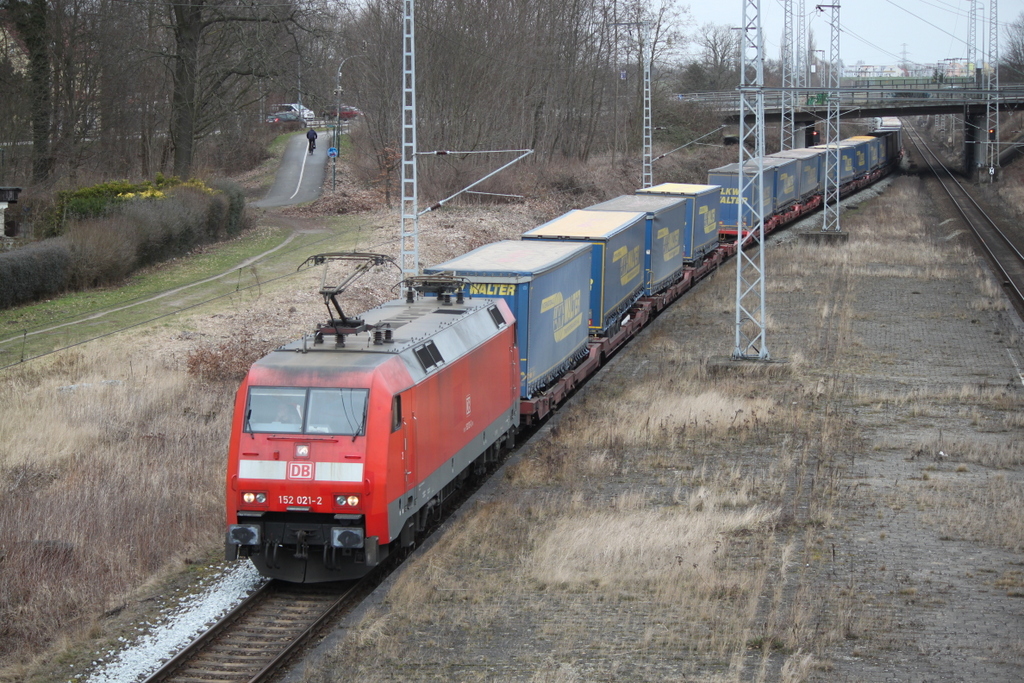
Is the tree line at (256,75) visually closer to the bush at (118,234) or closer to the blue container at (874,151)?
the bush at (118,234)

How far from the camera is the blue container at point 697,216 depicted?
106 ft

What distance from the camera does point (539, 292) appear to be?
57.5 feet

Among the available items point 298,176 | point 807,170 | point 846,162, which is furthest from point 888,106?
point 298,176

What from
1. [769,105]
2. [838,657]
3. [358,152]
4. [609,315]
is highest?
[769,105]

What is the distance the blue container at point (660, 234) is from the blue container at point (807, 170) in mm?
16750

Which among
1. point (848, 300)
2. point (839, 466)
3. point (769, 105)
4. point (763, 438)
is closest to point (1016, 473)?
point (839, 466)

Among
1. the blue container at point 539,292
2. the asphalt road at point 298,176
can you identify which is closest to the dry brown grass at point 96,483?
the blue container at point 539,292

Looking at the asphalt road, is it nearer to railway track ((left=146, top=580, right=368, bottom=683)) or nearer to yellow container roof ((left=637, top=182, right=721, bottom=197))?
yellow container roof ((left=637, top=182, right=721, bottom=197))

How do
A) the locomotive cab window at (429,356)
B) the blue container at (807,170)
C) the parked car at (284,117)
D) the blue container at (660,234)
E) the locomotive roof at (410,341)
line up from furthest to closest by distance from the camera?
1. the parked car at (284,117)
2. the blue container at (807,170)
3. the blue container at (660,234)
4. the locomotive cab window at (429,356)
5. the locomotive roof at (410,341)

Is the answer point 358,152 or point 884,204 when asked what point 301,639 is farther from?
point 884,204

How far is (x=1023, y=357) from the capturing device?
24125mm

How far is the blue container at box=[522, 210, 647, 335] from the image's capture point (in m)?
22.1

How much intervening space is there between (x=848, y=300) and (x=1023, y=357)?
797 centimetres

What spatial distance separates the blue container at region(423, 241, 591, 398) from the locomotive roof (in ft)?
3.54
